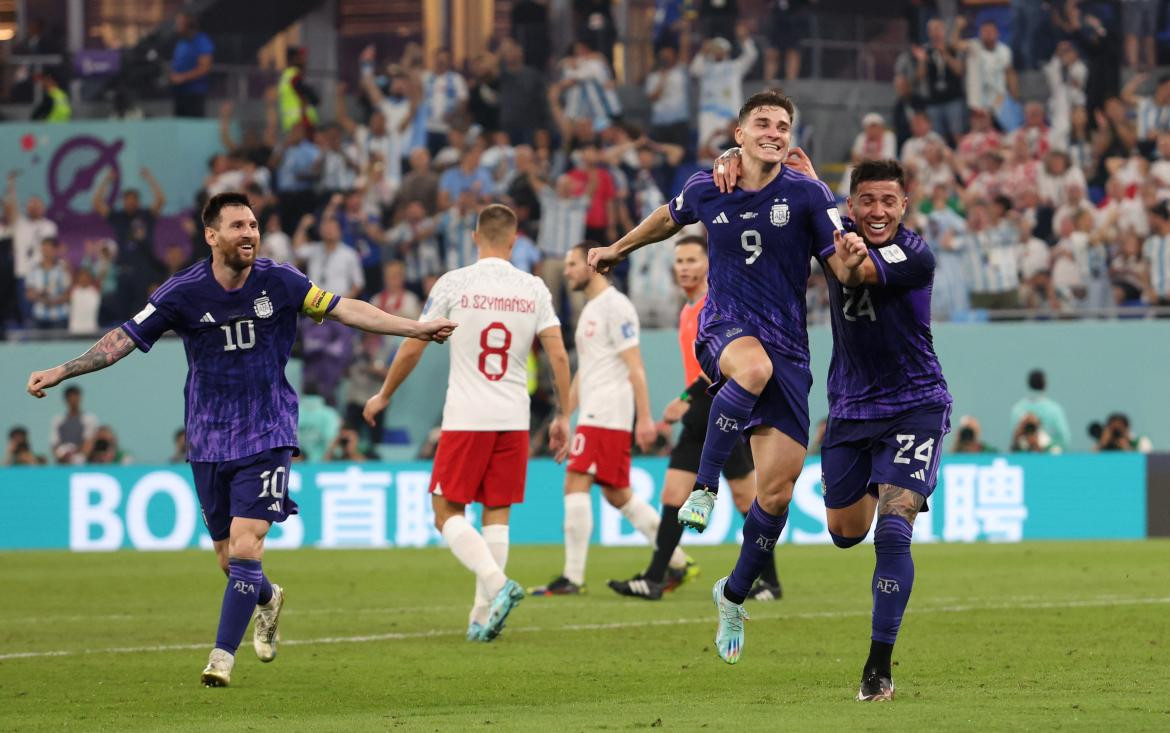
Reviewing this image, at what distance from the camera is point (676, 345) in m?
22.7

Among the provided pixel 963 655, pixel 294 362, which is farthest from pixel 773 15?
pixel 963 655

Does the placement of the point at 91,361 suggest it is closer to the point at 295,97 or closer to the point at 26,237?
the point at 26,237

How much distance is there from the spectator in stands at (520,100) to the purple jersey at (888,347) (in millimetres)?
17299

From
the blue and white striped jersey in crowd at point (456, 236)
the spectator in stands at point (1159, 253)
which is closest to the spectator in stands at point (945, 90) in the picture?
the spectator in stands at point (1159, 253)

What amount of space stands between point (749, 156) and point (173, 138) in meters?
18.9

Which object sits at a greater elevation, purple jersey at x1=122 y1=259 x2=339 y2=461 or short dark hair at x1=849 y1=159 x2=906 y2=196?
short dark hair at x1=849 y1=159 x2=906 y2=196

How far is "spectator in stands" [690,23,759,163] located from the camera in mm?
24391

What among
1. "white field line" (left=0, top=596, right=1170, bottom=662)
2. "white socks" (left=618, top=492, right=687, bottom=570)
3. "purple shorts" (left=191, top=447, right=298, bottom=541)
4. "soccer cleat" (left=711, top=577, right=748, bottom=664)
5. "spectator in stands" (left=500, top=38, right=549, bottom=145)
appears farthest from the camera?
"spectator in stands" (left=500, top=38, right=549, bottom=145)

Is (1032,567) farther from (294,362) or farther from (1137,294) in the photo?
(294,362)

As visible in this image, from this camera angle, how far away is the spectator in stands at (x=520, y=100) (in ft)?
83.9

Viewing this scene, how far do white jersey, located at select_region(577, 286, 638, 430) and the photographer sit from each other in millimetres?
8973

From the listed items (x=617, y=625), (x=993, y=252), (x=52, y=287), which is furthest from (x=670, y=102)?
(x=617, y=625)

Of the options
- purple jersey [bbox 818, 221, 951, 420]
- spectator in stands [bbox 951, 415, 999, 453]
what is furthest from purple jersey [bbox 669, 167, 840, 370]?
spectator in stands [bbox 951, 415, 999, 453]

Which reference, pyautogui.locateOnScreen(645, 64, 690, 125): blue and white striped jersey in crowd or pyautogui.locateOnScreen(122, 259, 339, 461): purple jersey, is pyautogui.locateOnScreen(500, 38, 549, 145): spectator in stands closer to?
pyautogui.locateOnScreen(645, 64, 690, 125): blue and white striped jersey in crowd
